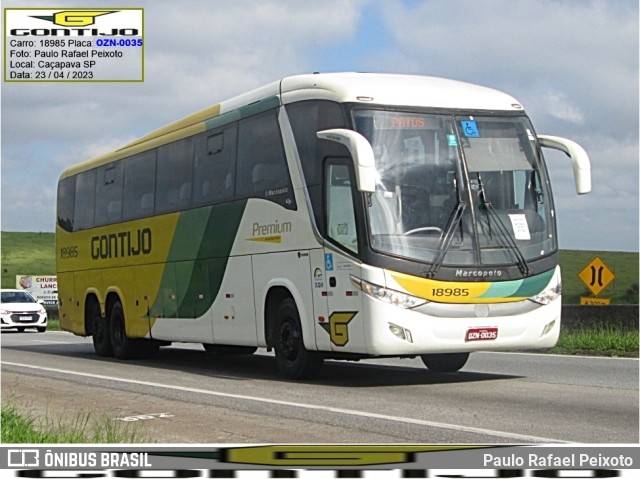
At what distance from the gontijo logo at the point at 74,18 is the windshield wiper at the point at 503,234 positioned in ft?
17.4

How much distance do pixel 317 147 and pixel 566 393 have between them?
4177 mm

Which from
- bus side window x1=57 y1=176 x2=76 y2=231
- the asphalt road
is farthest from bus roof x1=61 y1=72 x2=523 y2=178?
bus side window x1=57 y1=176 x2=76 y2=231

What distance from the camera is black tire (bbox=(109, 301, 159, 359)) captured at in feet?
75.6

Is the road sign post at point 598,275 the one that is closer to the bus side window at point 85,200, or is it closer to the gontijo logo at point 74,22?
the bus side window at point 85,200

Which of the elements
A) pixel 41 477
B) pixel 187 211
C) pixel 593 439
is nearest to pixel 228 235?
pixel 187 211

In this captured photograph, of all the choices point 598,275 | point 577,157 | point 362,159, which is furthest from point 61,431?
point 598,275

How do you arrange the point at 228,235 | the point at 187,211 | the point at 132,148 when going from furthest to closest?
→ the point at 132,148, the point at 187,211, the point at 228,235

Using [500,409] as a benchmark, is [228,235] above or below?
above

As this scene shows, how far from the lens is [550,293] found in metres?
14.9

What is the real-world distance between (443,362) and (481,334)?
10.4 feet

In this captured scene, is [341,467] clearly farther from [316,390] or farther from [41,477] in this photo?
[316,390]

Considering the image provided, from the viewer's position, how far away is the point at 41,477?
249 inches

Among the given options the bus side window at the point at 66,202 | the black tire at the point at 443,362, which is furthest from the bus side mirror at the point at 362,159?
the bus side window at the point at 66,202

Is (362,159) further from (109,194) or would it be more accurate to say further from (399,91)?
(109,194)
